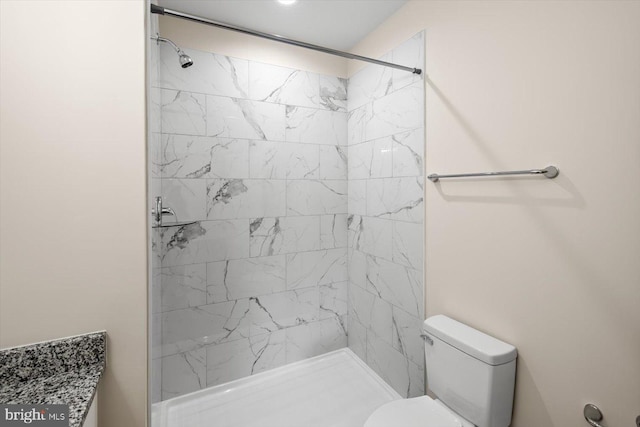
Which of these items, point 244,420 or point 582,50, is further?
point 244,420

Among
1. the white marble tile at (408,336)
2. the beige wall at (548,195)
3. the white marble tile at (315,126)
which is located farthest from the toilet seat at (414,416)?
the white marble tile at (315,126)

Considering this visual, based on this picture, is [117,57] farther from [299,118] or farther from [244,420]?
[244,420]

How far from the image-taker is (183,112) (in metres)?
1.92

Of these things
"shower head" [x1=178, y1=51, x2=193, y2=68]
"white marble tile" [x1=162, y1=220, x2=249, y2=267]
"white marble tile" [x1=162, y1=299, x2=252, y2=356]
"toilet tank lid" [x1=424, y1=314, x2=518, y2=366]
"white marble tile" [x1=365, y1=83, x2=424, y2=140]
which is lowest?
"white marble tile" [x1=162, y1=299, x2=252, y2=356]

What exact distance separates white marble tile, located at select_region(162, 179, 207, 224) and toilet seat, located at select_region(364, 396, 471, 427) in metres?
1.52

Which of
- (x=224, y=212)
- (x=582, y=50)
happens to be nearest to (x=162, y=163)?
(x=224, y=212)

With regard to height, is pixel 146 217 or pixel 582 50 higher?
pixel 582 50

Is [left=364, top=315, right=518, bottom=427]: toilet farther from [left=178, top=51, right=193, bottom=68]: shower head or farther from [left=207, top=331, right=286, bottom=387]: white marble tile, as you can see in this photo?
[left=178, top=51, right=193, bottom=68]: shower head

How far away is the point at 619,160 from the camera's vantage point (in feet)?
3.10

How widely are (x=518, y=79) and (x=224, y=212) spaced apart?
178 centimetres

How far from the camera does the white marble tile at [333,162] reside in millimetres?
2371

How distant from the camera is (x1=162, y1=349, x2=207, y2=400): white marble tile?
196 cm

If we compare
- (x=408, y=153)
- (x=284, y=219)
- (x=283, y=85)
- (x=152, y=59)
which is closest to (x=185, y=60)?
(x=152, y=59)

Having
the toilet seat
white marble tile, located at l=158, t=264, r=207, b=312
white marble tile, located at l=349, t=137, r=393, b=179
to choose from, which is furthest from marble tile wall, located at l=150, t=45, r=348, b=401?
the toilet seat
